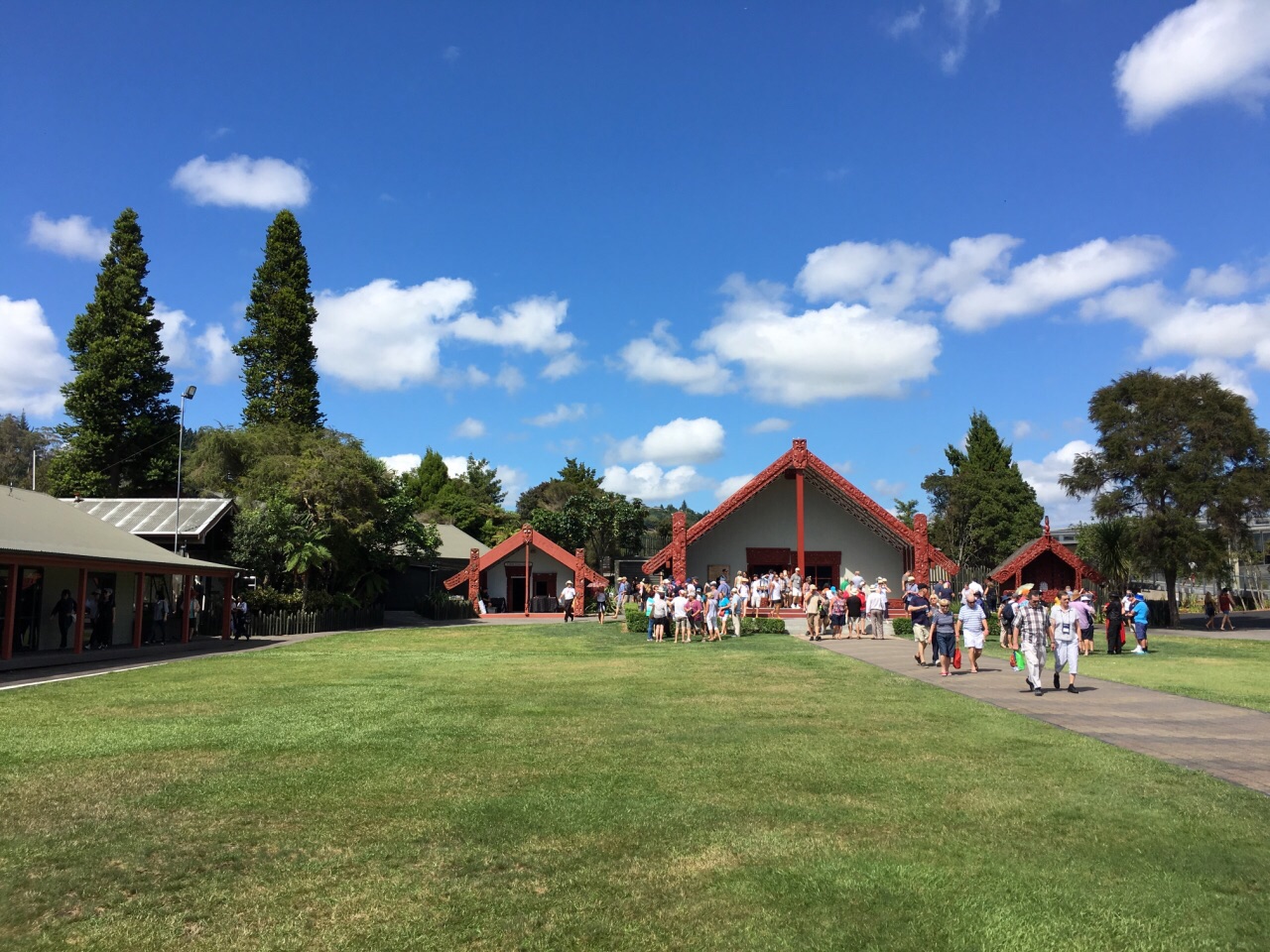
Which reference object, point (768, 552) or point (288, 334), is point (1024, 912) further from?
point (288, 334)

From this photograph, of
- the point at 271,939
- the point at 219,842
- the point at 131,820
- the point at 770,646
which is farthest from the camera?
the point at 770,646

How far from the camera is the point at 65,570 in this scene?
22047 mm

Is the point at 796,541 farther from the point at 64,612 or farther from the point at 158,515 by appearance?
the point at 64,612

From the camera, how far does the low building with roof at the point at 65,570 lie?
18.5m

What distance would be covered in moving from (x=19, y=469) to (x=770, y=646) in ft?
189

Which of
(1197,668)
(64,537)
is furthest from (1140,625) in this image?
(64,537)

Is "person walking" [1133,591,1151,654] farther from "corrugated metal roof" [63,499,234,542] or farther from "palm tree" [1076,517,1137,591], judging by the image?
"corrugated metal roof" [63,499,234,542]

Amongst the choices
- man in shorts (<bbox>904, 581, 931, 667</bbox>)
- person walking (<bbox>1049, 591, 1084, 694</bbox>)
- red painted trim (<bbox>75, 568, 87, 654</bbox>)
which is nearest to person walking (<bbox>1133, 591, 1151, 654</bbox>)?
man in shorts (<bbox>904, 581, 931, 667</bbox>)

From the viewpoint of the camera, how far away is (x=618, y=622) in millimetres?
31391

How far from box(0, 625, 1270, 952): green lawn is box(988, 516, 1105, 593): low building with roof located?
2580cm

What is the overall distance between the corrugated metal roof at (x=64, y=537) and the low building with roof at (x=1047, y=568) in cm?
2671

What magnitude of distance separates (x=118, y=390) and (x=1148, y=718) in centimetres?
4179

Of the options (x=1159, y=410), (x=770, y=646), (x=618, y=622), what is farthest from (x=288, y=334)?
(x=1159, y=410)

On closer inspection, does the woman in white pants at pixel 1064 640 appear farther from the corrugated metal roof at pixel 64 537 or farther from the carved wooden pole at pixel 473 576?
the carved wooden pole at pixel 473 576
